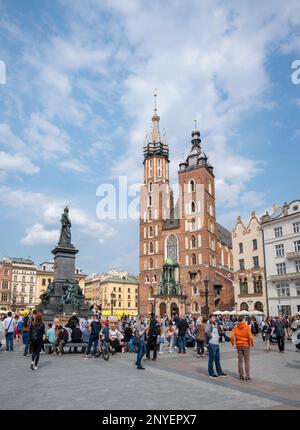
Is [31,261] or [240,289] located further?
[31,261]

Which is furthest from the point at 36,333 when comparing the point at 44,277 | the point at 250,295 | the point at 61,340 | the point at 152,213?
the point at 44,277

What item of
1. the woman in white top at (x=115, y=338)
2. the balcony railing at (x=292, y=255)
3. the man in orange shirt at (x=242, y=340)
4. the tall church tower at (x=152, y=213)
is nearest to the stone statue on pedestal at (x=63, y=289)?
the woman in white top at (x=115, y=338)

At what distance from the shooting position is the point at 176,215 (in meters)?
80.8

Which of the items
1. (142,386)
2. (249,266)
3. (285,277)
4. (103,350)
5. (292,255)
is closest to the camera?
(142,386)

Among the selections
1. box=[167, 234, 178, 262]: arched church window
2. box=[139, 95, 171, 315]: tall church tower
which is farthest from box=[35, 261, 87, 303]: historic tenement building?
box=[167, 234, 178, 262]: arched church window

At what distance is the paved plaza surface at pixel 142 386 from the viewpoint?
704 centimetres

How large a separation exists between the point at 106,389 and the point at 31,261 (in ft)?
291

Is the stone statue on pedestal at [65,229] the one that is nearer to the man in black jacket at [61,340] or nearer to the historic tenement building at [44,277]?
the man in black jacket at [61,340]

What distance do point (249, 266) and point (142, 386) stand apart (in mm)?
40808

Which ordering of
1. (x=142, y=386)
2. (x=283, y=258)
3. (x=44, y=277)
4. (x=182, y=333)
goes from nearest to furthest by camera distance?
(x=142, y=386)
(x=182, y=333)
(x=283, y=258)
(x=44, y=277)

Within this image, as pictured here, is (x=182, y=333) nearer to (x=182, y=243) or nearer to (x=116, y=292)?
(x=182, y=243)

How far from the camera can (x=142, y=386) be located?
28.9 feet

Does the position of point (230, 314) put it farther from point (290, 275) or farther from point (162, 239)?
point (162, 239)
